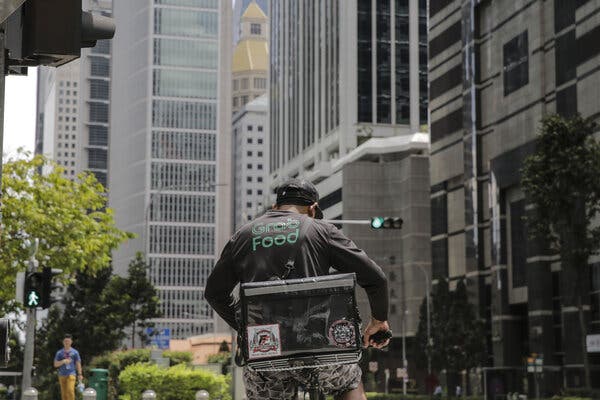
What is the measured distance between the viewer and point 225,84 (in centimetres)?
19000

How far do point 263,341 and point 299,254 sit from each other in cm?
46

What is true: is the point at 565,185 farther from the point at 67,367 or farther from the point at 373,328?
the point at 373,328

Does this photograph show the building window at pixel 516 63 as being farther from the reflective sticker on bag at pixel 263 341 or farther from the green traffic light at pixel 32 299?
the reflective sticker on bag at pixel 263 341

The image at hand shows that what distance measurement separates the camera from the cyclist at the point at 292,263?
477cm

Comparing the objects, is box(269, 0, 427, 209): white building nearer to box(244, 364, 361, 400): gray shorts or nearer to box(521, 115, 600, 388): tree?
box(521, 115, 600, 388): tree

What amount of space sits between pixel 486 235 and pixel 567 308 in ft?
53.3

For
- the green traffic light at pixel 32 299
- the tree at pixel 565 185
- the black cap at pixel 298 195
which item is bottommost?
the black cap at pixel 298 195

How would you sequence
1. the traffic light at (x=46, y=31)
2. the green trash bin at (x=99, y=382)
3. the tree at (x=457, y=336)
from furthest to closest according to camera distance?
the tree at (x=457, y=336) < the green trash bin at (x=99, y=382) < the traffic light at (x=46, y=31)

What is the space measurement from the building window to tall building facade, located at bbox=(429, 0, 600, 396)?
2.5 inches

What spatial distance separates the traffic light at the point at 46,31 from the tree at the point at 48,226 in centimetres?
2555

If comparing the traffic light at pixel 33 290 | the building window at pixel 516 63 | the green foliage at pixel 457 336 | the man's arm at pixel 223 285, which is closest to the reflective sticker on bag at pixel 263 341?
the man's arm at pixel 223 285

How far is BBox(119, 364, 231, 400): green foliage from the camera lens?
25.2m

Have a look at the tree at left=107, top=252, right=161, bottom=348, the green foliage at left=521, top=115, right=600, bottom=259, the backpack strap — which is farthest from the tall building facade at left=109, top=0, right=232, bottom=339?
the backpack strap

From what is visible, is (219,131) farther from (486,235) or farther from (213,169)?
(486,235)
